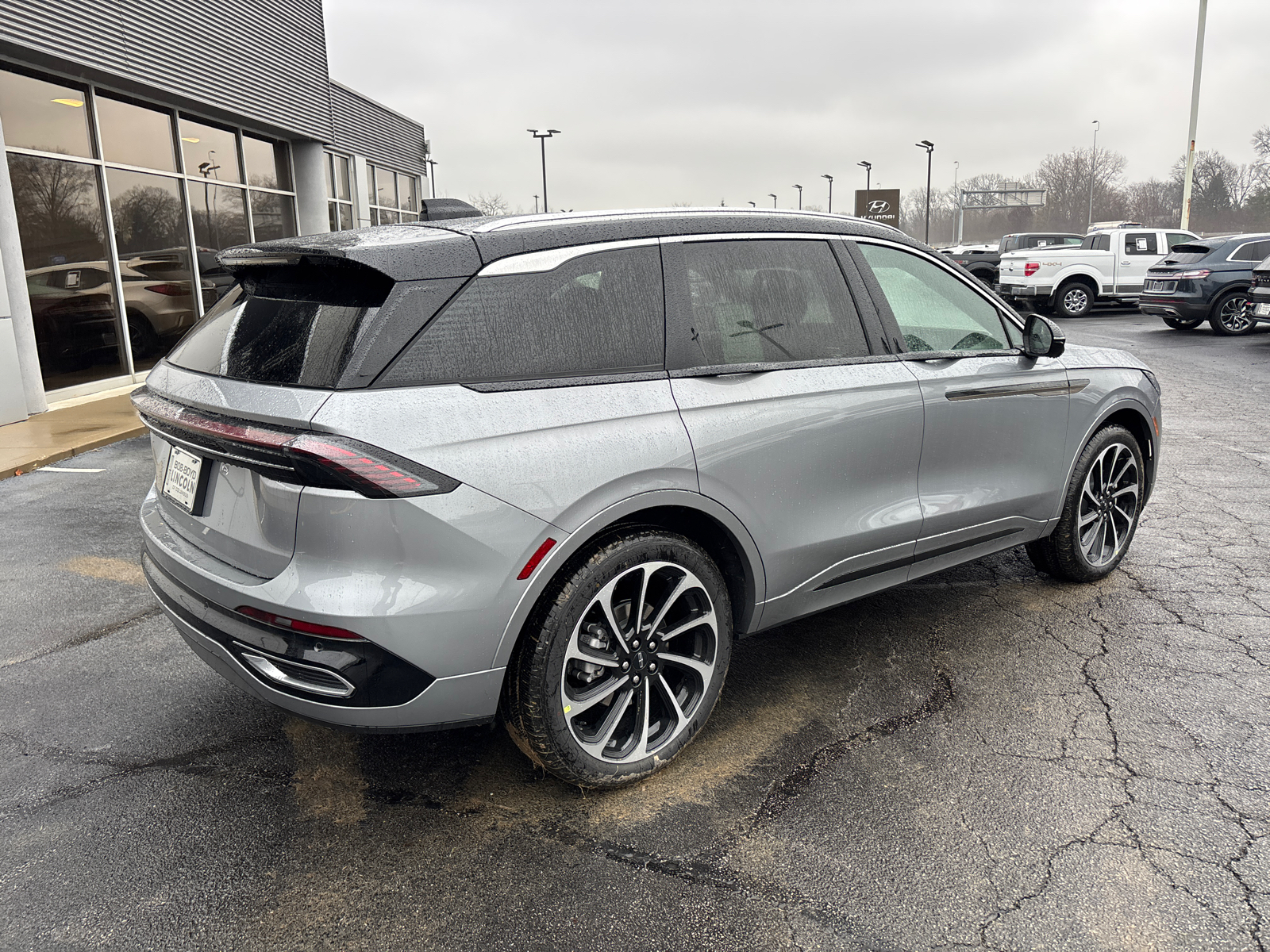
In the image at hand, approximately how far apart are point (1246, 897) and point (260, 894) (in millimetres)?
2546

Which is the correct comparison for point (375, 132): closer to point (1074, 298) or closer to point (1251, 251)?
point (1074, 298)

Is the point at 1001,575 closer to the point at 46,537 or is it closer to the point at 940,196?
the point at 46,537

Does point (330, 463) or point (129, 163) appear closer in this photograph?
point (330, 463)

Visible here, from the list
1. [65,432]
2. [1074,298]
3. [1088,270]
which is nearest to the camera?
[65,432]

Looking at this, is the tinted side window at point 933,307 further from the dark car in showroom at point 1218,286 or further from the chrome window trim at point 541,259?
the dark car in showroom at point 1218,286

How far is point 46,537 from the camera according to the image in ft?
18.2

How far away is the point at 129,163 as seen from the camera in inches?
472

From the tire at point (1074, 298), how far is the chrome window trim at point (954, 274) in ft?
61.8

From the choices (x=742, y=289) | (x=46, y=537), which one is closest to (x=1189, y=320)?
(x=742, y=289)

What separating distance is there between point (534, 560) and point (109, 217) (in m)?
11.6

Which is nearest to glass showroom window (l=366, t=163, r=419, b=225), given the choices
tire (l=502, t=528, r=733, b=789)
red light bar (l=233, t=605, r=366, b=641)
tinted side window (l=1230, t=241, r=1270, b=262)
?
tinted side window (l=1230, t=241, r=1270, b=262)

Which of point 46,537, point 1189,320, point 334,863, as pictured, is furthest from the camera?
point 1189,320

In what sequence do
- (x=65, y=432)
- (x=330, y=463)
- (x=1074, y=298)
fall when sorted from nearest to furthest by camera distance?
(x=330, y=463)
(x=65, y=432)
(x=1074, y=298)

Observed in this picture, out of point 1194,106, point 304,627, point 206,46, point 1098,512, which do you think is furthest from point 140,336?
point 1194,106
